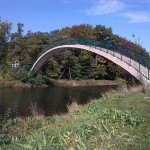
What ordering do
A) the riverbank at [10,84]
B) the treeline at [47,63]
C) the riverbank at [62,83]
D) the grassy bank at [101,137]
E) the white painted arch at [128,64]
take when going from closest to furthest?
the grassy bank at [101,137] → the white painted arch at [128,64] → the riverbank at [10,84] → the riverbank at [62,83] → the treeline at [47,63]

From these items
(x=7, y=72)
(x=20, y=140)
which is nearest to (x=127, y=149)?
(x=20, y=140)

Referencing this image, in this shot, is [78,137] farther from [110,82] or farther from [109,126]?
[110,82]

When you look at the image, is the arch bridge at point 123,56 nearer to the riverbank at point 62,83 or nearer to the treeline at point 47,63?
the riverbank at point 62,83

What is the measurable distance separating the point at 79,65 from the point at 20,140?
4844 centimetres

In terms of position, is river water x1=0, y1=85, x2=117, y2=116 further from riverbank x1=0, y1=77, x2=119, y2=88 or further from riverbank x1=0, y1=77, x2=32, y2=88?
riverbank x1=0, y1=77, x2=119, y2=88

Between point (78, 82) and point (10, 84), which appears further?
point (78, 82)

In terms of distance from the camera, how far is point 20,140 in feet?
26.0

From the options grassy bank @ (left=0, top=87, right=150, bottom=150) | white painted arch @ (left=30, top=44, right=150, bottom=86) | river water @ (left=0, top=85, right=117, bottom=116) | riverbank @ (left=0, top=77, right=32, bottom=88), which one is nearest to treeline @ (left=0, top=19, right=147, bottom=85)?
riverbank @ (left=0, top=77, right=32, bottom=88)

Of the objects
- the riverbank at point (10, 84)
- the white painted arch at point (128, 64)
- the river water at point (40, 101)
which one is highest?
the white painted arch at point (128, 64)

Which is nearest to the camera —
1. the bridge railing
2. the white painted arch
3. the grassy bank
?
the grassy bank

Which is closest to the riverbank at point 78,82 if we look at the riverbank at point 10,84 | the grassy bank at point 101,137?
the riverbank at point 10,84

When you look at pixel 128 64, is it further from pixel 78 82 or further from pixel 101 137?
pixel 78 82

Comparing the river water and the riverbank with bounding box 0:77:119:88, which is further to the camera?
the riverbank with bounding box 0:77:119:88

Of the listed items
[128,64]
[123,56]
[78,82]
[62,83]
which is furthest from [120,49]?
[78,82]
